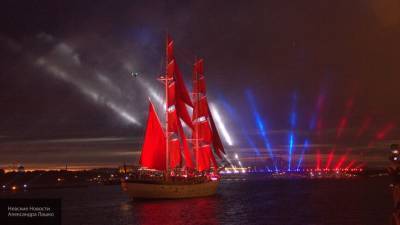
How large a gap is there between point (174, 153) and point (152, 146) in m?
7.30

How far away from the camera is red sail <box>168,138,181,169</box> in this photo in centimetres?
10194

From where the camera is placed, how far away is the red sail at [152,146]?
95.7 m

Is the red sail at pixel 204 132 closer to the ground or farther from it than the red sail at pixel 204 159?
farther from it

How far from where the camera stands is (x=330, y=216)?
238 ft

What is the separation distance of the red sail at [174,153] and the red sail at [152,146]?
17.0 feet

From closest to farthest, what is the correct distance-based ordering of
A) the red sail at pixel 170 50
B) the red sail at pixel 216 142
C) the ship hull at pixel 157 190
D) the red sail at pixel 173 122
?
the ship hull at pixel 157 190, the red sail at pixel 173 122, the red sail at pixel 170 50, the red sail at pixel 216 142

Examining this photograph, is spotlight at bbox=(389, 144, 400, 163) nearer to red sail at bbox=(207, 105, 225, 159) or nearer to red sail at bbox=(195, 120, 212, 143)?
red sail at bbox=(195, 120, 212, 143)

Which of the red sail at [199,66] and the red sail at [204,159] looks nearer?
the red sail at [204,159]

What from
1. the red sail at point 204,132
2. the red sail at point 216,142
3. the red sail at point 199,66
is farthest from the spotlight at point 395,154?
the red sail at point 199,66

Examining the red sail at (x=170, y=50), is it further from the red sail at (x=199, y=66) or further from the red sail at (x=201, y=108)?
the red sail at (x=201, y=108)

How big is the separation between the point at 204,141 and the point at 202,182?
37.2ft

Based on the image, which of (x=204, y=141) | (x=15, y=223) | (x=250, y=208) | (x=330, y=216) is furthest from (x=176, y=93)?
(x=15, y=223)

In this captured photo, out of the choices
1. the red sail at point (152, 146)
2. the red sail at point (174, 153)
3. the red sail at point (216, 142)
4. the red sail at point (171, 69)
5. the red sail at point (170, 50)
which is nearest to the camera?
the red sail at point (152, 146)

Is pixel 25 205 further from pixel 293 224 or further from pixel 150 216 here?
pixel 150 216
